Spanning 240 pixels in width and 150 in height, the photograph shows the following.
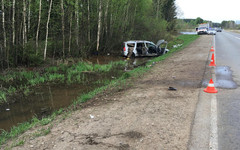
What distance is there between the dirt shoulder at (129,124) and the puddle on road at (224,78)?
128 centimetres

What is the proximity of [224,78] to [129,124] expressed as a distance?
5684 mm

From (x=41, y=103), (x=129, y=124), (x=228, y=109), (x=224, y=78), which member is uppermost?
(x=224, y=78)

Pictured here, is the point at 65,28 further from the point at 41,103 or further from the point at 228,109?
the point at 228,109

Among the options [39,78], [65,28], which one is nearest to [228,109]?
[39,78]

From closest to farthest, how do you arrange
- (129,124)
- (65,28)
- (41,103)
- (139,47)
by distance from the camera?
(129,124) → (41,103) → (65,28) → (139,47)

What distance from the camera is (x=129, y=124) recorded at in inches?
176

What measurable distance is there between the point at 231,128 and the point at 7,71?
11.0 meters

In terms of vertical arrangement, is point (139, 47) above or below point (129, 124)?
above

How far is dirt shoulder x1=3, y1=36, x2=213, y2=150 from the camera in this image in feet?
12.2

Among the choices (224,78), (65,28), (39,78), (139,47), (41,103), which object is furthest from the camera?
(139,47)

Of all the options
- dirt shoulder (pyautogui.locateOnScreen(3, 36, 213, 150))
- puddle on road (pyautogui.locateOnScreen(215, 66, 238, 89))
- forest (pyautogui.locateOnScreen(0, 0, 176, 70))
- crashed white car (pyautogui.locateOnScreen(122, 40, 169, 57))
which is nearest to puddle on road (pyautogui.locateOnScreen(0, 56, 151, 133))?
dirt shoulder (pyautogui.locateOnScreen(3, 36, 213, 150))

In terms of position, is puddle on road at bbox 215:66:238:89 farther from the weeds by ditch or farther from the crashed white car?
the crashed white car

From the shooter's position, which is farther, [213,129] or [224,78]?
[224,78]

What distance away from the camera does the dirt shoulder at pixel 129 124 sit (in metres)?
3.72
